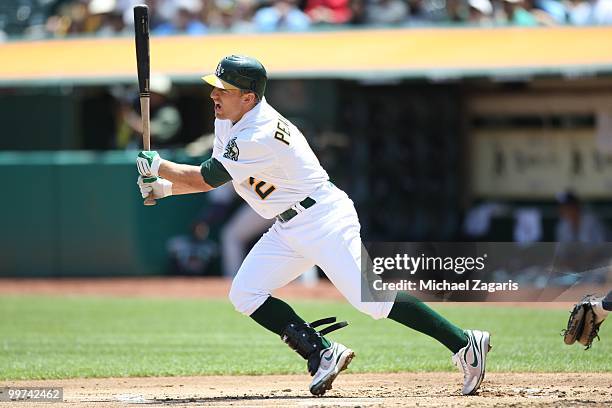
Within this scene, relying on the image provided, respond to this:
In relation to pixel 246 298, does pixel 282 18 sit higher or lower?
lower

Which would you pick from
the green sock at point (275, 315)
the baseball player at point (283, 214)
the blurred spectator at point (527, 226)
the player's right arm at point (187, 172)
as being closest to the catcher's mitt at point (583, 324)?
the baseball player at point (283, 214)

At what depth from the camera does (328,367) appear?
19.4 ft

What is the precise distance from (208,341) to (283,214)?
309 cm

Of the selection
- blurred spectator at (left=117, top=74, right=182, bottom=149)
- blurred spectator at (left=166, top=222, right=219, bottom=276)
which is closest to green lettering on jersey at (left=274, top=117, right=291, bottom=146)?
blurred spectator at (left=166, top=222, right=219, bottom=276)

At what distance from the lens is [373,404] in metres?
5.56

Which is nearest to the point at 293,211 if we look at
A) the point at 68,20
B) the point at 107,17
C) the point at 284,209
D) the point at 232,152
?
the point at 284,209

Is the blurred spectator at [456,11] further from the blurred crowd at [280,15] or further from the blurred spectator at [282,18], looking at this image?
the blurred spectator at [282,18]

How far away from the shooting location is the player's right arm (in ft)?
18.6

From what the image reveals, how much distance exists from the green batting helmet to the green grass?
2103 millimetres

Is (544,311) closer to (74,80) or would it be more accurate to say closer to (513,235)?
(513,235)

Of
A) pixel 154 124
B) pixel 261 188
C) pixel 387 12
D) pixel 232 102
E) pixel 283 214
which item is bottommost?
pixel 154 124

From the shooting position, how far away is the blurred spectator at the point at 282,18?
14883mm

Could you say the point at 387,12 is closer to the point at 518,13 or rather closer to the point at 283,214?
the point at 518,13

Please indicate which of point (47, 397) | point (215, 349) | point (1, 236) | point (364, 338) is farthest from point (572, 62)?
point (47, 397)
